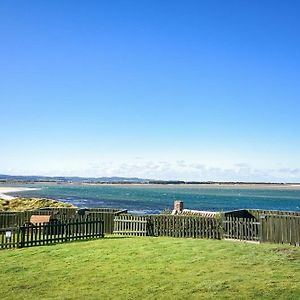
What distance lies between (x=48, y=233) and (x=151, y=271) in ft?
29.8

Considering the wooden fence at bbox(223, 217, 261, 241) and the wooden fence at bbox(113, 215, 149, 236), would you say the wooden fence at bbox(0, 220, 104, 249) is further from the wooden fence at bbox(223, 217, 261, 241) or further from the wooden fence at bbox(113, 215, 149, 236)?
the wooden fence at bbox(223, 217, 261, 241)

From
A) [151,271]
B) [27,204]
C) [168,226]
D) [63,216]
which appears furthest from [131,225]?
[27,204]

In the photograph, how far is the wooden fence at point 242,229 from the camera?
70.0 ft

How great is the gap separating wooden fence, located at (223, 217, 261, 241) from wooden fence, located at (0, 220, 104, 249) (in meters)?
7.01

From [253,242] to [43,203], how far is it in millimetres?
31017

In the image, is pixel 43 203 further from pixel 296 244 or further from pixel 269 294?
pixel 269 294

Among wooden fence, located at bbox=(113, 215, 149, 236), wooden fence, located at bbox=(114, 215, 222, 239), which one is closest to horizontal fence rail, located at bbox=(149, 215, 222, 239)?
wooden fence, located at bbox=(114, 215, 222, 239)

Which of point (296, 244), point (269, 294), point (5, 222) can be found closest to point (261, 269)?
point (269, 294)

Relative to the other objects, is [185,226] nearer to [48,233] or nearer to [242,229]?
[242,229]

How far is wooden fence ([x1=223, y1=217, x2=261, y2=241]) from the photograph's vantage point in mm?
21344

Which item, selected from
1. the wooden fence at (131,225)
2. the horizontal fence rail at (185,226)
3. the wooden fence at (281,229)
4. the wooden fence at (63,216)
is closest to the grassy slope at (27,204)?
the wooden fence at (63,216)

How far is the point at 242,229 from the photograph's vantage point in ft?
71.7

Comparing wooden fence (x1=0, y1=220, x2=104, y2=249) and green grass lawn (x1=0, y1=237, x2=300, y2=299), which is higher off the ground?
wooden fence (x1=0, y1=220, x2=104, y2=249)

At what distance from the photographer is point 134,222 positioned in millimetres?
24406
